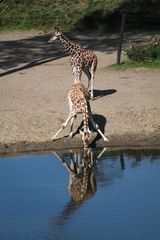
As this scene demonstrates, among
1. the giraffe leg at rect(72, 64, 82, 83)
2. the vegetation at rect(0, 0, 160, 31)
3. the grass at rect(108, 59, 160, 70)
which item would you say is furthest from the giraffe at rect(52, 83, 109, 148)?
the vegetation at rect(0, 0, 160, 31)

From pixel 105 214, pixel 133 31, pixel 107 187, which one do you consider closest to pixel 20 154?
pixel 107 187

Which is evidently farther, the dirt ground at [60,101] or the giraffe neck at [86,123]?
the dirt ground at [60,101]

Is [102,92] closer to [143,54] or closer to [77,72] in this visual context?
[77,72]

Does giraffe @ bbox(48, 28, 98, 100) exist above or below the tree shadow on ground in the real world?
above

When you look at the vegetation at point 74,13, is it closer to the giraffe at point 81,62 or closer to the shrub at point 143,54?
the shrub at point 143,54

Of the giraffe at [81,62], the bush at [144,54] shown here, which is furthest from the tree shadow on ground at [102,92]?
the bush at [144,54]

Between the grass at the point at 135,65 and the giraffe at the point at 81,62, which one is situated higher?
the giraffe at the point at 81,62

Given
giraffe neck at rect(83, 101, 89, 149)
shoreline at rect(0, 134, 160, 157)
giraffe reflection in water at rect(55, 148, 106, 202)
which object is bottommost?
shoreline at rect(0, 134, 160, 157)

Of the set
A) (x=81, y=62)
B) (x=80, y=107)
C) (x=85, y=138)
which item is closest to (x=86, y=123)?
(x=85, y=138)

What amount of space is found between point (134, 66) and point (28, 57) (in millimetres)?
3675

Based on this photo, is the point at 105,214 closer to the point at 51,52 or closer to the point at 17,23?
the point at 51,52

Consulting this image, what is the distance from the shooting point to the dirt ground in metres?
17.4

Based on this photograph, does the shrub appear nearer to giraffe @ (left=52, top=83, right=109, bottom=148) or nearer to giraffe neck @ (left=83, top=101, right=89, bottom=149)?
giraffe @ (left=52, top=83, right=109, bottom=148)

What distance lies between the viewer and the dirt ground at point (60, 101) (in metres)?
17.4
